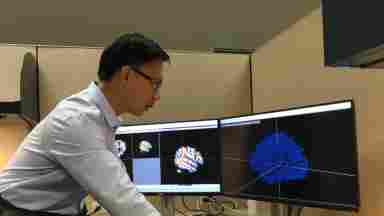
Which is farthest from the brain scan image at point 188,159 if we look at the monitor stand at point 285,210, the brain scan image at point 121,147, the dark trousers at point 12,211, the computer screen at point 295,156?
the dark trousers at point 12,211

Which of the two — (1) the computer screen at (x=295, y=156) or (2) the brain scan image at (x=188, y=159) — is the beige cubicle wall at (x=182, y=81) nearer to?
(2) the brain scan image at (x=188, y=159)

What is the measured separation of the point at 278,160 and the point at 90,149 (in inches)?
27.2

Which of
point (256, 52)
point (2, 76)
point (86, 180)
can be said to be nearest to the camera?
point (86, 180)

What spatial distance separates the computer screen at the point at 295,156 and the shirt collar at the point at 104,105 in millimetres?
572

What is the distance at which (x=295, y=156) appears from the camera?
5.32 feet

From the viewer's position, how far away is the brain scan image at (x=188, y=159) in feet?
6.76

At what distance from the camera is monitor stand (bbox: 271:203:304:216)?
1774 mm

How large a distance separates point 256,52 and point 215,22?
1.13 m

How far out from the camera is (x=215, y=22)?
3.47 m

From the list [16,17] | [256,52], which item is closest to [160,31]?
[16,17]

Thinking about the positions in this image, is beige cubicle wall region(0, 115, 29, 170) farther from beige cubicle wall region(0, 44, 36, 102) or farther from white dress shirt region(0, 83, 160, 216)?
white dress shirt region(0, 83, 160, 216)

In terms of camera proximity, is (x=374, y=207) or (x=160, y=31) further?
(x=160, y=31)

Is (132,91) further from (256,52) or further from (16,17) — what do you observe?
(16,17)

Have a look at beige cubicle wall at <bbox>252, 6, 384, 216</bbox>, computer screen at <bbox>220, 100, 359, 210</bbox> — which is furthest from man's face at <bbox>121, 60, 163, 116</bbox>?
beige cubicle wall at <bbox>252, 6, 384, 216</bbox>
